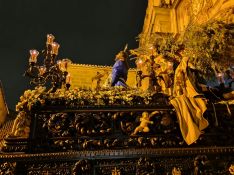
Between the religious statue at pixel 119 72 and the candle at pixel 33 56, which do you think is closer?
the candle at pixel 33 56

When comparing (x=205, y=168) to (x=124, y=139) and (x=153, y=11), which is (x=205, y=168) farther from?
(x=153, y=11)

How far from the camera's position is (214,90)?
24.6 feet

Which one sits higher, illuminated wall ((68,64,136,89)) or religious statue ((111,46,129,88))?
illuminated wall ((68,64,136,89))

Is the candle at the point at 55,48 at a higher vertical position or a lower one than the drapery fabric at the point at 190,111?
higher

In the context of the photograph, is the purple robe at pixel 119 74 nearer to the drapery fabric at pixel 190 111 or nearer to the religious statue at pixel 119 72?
the religious statue at pixel 119 72

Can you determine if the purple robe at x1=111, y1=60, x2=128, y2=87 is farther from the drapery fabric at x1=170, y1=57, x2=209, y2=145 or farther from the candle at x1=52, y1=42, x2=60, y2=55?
the drapery fabric at x1=170, y1=57, x2=209, y2=145

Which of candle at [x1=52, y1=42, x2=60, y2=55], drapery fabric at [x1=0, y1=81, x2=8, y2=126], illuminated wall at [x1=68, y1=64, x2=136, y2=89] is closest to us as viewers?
candle at [x1=52, y1=42, x2=60, y2=55]

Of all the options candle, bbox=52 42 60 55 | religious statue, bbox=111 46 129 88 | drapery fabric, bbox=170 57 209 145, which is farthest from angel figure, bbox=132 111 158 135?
candle, bbox=52 42 60 55

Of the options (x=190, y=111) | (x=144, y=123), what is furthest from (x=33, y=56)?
(x=190, y=111)

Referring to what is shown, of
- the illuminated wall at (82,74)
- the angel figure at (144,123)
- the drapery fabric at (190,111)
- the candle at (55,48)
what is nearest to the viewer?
the drapery fabric at (190,111)

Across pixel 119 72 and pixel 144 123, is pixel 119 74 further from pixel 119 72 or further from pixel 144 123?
pixel 144 123

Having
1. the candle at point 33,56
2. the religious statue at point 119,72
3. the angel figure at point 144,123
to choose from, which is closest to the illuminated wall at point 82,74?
the religious statue at point 119,72

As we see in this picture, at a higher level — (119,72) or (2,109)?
(119,72)

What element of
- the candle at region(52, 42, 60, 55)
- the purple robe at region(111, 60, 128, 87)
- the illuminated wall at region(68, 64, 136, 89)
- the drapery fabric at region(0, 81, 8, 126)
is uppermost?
the illuminated wall at region(68, 64, 136, 89)
